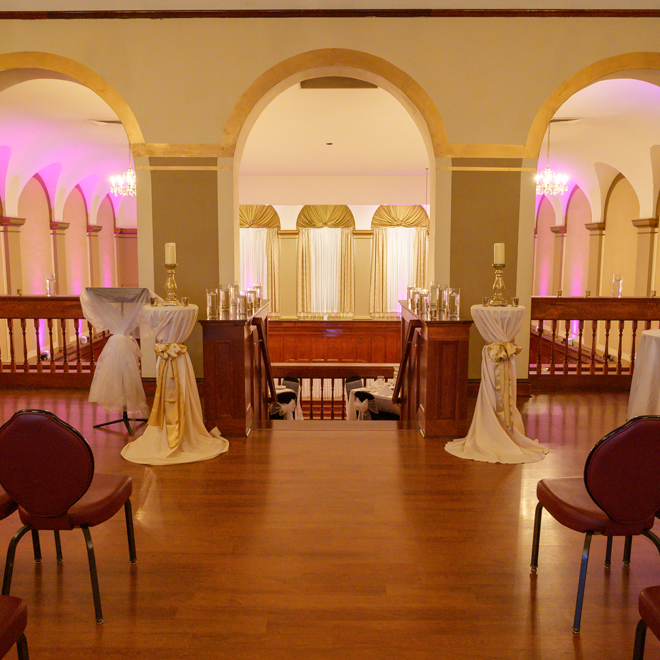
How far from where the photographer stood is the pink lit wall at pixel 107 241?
53.5 feet

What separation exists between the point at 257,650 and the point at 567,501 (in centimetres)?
150

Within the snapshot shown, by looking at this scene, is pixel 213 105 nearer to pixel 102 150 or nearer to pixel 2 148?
pixel 2 148

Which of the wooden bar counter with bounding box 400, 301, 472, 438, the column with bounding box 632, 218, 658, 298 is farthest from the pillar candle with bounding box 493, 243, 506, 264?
the column with bounding box 632, 218, 658, 298

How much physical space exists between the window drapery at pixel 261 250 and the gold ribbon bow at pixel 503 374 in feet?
39.0

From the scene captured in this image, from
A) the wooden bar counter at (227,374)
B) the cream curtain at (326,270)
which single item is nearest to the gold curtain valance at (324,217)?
the cream curtain at (326,270)

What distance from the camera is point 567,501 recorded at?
273 centimetres

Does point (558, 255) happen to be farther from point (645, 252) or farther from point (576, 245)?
point (645, 252)

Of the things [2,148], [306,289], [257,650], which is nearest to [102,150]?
[2,148]

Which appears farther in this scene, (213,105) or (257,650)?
(213,105)

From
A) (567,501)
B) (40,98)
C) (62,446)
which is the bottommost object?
(567,501)

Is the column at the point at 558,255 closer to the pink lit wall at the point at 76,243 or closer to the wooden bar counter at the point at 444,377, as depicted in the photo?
the wooden bar counter at the point at 444,377

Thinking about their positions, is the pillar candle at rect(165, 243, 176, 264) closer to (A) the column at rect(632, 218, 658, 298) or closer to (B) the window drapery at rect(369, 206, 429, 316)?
(A) the column at rect(632, 218, 658, 298)

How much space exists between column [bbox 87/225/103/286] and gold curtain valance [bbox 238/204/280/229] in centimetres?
369

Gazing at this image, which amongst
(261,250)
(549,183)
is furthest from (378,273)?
(549,183)
